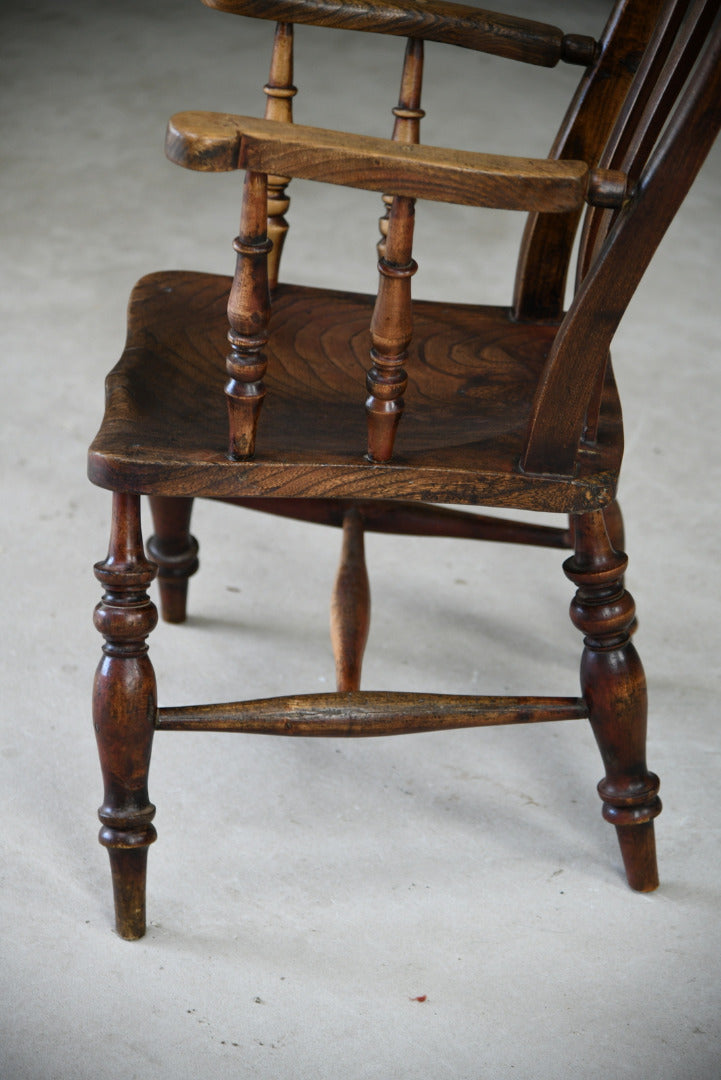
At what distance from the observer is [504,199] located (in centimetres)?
88

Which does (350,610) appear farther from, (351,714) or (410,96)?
(410,96)

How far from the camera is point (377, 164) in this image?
0.86 meters

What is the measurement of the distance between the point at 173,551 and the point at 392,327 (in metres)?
0.63

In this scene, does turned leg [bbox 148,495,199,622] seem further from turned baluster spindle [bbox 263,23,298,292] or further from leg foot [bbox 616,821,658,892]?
leg foot [bbox 616,821,658,892]

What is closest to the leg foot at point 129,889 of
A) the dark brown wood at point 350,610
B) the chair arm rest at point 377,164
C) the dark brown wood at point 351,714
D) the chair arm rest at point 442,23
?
the dark brown wood at point 351,714

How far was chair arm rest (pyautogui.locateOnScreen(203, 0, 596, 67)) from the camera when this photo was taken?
3.80 feet

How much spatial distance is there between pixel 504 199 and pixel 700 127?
14cm

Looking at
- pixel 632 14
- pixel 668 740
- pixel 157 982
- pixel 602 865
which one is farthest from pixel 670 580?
pixel 157 982

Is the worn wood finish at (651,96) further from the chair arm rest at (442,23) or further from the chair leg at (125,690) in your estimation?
the chair leg at (125,690)

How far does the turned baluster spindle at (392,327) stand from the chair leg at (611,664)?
248 millimetres

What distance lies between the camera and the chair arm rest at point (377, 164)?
85 cm

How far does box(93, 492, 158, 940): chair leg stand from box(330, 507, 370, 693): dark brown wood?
0.25 metres

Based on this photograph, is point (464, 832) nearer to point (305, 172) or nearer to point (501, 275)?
point (305, 172)

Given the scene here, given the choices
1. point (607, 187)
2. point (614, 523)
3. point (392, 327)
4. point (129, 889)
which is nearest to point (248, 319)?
point (392, 327)
